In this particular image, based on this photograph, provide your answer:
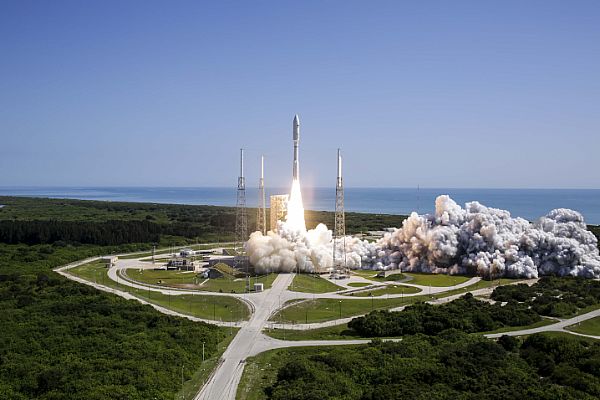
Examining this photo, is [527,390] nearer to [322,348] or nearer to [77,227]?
[322,348]

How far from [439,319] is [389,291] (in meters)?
15.3

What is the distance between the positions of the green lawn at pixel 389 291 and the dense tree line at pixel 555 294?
9.19 m

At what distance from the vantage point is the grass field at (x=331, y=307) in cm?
5147

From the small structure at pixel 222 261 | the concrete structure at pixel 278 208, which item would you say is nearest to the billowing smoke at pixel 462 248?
the small structure at pixel 222 261

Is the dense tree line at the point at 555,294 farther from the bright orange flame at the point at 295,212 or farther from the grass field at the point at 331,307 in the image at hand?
the bright orange flame at the point at 295,212

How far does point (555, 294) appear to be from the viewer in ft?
196

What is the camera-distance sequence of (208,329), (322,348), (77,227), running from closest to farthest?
1. (322,348)
2. (208,329)
3. (77,227)

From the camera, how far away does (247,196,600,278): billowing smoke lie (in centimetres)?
7126

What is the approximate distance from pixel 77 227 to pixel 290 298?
2631 inches

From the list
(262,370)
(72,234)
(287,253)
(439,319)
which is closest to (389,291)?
(439,319)

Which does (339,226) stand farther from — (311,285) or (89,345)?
(89,345)

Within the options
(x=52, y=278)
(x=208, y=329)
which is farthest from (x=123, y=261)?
Result: (x=208, y=329)

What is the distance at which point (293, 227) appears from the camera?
75500 millimetres

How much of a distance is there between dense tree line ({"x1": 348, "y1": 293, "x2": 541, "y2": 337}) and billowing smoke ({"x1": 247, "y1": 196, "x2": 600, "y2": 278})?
66.8 feet
